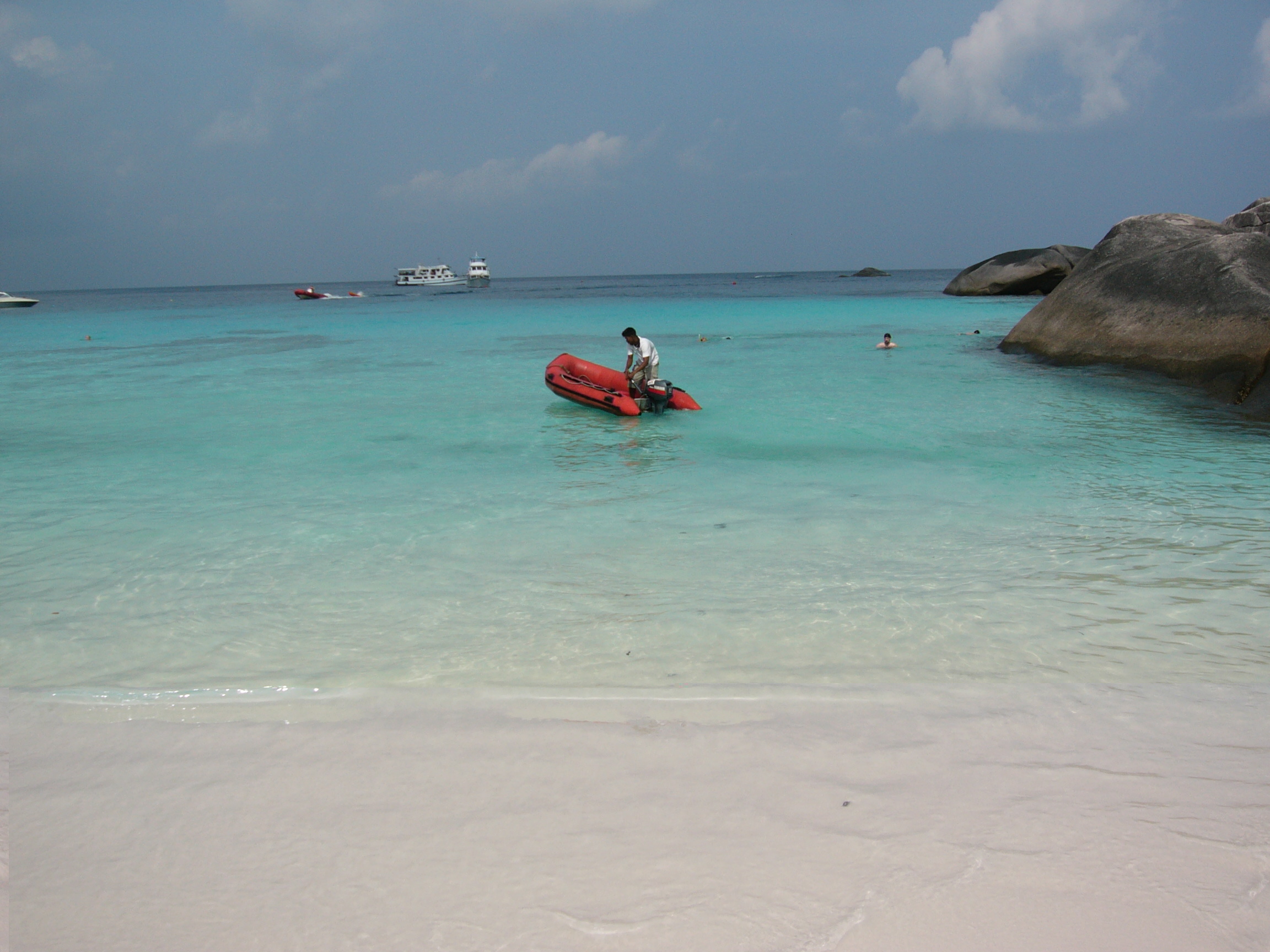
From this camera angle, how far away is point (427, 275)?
306 ft

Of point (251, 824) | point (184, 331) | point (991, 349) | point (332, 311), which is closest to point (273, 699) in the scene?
point (251, 824)

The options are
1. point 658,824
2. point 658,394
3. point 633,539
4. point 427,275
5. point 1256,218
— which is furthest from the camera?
point 427,275

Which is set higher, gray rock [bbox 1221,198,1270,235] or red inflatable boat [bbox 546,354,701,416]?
gray rock [bbox 1221,198,1270,235]

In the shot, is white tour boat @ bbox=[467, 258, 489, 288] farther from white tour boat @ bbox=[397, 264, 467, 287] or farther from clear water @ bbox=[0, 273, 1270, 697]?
clear water @ bbox=[0, 273, 1270, 697]

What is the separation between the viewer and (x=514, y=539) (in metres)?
→ 6.43

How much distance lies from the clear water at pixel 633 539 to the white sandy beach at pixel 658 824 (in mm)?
498

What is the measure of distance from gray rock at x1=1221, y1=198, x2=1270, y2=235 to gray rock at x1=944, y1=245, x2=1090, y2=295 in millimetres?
15892

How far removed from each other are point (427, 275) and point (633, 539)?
92.5 m

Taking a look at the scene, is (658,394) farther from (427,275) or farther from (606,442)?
(427,275)

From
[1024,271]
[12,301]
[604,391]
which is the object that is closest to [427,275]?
[12,301]

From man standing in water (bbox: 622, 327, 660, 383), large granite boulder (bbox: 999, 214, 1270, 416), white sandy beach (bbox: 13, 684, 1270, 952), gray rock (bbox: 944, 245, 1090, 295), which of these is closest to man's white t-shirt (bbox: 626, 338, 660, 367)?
man standing in water (bbox: 622, 327, 660, 383)

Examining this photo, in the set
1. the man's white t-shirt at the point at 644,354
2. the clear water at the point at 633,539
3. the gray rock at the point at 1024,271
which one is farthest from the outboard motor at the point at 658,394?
the gray rock at the point at 1024,271

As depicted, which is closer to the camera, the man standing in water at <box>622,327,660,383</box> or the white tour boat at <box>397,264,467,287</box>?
Answer: the man standing in water at <box>622,327,660,383</box>

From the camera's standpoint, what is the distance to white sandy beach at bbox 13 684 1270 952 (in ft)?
7.59
